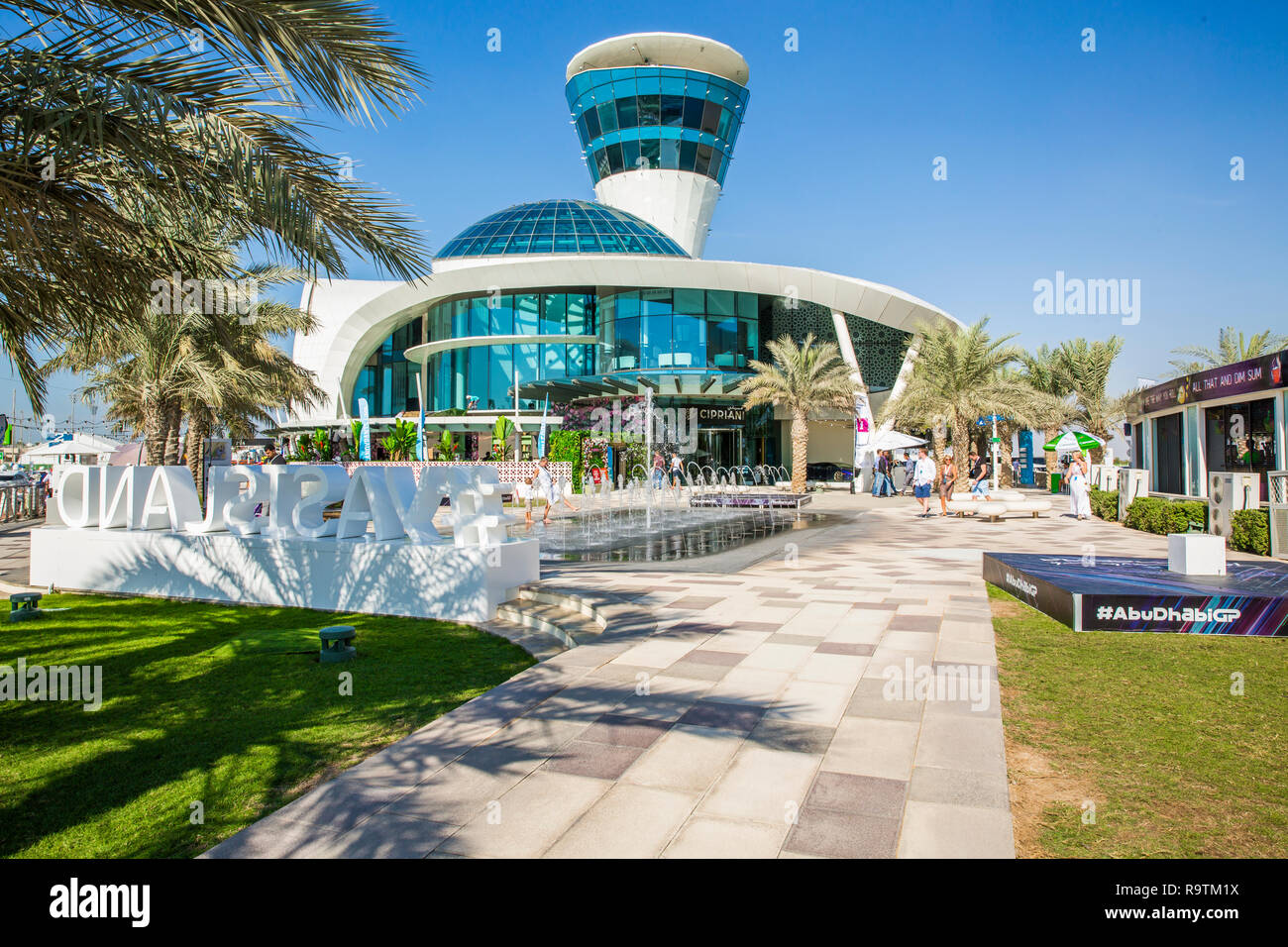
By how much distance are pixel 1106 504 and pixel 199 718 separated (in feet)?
71.2

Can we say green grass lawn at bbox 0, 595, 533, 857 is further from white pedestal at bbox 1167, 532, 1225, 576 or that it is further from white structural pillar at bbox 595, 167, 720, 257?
white structural pillar at bbox 595, 167, 720, 257

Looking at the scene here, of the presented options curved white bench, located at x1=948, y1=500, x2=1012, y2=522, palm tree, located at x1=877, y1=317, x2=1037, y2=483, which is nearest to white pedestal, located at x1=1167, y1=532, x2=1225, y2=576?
curved white bench, located at x1=948, y1=500, x2=1012, y2=522

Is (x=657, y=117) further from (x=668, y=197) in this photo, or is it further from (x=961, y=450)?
(x=961, y=450)

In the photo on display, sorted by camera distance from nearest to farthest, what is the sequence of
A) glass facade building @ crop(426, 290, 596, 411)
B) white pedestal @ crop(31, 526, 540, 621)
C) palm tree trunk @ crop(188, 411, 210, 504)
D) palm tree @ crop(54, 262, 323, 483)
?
white pedestal @ crop(31, 526, 540, 621) < palm tree @ crop(54, 262, 323, 483) < palm tree trunk @ crop(188, 411, 210, 504) < glass facade building @ crop(426, 290, 596, 411)

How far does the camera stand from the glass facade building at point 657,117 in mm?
51688

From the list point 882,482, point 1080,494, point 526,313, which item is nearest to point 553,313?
point 526,313

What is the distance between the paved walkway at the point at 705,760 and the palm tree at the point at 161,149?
11.7 ft

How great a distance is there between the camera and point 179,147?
17.7 ft

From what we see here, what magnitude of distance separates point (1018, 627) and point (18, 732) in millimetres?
7878

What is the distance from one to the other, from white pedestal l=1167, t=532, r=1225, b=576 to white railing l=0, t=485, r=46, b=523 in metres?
29.4

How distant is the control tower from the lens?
169 feet
